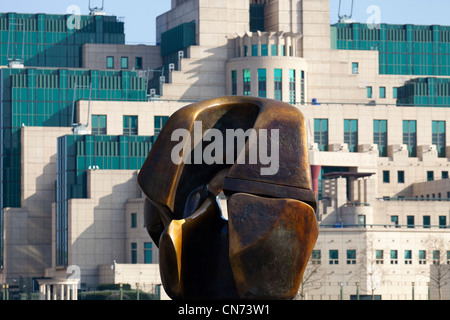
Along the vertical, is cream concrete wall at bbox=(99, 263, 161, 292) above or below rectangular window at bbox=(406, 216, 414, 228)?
below

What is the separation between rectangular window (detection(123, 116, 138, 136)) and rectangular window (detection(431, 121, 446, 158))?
103 feet

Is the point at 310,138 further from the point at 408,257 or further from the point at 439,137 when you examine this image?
the point at 408,257

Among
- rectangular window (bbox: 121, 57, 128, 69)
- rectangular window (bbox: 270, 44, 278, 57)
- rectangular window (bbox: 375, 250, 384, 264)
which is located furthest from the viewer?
rectangular window (bbox: 121, 57, 128, 69)

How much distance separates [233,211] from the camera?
Answer: 1740 inches

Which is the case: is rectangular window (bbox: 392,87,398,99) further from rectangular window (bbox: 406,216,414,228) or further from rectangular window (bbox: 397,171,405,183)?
rectangular window (bbox: 406,216,414,228)

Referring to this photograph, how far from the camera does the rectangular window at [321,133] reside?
15000 cm

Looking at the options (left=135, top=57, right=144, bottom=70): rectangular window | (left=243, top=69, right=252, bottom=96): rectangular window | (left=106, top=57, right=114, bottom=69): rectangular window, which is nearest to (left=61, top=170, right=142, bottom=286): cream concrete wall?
(left=243, top=69, right=252, bottom=96): rectangular window

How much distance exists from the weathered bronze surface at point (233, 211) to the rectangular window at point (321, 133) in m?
103

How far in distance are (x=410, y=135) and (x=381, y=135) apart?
3.47 m

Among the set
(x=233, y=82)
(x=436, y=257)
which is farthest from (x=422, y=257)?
(x=233, y=82)

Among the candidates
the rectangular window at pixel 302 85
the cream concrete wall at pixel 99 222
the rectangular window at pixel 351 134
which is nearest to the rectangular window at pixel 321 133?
the rectangular window at pixel 351 134

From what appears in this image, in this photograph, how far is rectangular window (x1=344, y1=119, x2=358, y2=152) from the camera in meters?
151

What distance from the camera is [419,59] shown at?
178 meters
